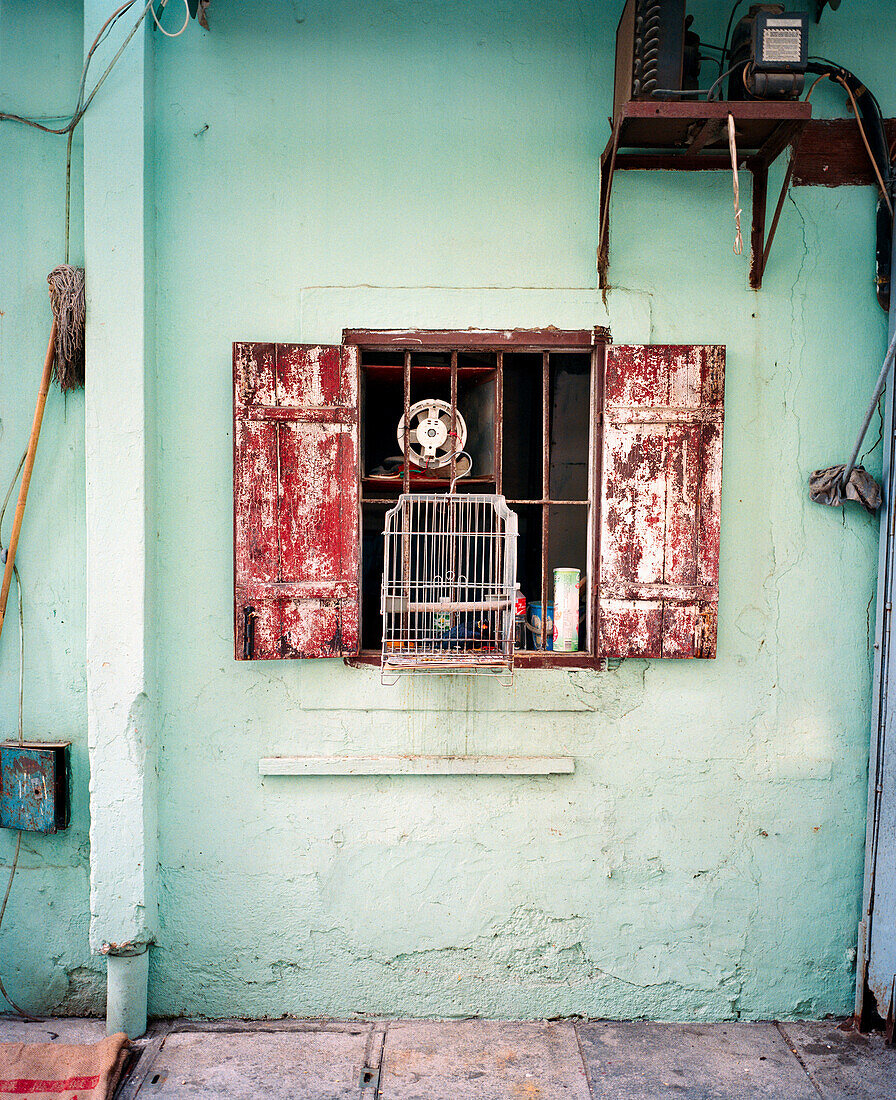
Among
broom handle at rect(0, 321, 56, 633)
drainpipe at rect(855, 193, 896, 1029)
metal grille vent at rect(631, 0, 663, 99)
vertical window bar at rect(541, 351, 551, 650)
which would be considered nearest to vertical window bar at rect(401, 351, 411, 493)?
vertical window bar at rect(541, 351, 551, 650)

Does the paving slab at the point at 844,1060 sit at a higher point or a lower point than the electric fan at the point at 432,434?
lower

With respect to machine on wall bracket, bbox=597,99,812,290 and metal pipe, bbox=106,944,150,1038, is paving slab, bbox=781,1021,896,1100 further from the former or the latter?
Result: machine on wall bracket, bbox=597,99,812,290

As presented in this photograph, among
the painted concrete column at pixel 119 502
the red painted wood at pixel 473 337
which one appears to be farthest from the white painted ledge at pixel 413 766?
the red painted wood at pixel 473 337

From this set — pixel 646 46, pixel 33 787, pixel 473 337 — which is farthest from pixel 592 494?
pixel 33 787

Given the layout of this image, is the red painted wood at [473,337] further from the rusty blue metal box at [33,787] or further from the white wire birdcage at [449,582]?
the rusty blue metal box at [33,787]

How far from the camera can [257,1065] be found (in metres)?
2.79

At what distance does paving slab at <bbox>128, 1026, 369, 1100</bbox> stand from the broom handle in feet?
6.27

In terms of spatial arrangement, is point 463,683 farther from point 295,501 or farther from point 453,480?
point 295,501

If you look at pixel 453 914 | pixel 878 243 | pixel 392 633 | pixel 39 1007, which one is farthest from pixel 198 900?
pixel 878 243

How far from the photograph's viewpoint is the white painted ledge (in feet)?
10.0

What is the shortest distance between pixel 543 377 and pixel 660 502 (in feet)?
2.44

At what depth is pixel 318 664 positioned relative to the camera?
3094 millimetres

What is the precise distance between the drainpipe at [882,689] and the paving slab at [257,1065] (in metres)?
2.15

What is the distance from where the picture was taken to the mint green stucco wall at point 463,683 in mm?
2992
